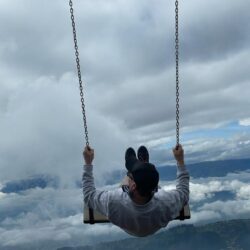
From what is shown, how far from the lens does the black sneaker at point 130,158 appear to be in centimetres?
647

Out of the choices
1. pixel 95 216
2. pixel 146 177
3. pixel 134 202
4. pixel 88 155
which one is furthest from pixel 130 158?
pixel 95 216

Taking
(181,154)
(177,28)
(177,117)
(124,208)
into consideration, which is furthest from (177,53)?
(124,208)

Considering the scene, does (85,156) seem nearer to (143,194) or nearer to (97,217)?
(143,194)

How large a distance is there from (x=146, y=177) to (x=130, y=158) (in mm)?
913

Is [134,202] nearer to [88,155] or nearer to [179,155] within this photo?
[88,155]

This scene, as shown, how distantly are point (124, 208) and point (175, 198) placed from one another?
76 cm

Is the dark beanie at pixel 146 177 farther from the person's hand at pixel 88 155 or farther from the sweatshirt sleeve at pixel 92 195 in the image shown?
the person's hand at pixel 88 155

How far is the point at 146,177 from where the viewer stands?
5781 millimetres

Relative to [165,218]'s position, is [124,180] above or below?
above

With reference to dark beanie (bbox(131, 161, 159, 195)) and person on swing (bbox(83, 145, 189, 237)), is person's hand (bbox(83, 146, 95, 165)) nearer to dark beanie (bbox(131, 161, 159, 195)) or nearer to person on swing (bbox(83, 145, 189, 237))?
person on swing (bbox(83, 145, 189, 237))

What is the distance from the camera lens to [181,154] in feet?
22.5

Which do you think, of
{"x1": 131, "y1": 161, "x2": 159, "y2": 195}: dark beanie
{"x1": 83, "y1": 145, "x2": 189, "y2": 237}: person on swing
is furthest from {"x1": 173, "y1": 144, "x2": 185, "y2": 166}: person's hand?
{"x1": 131, "y1": 161, "x2": 159, "y2": 195}: dark beanie

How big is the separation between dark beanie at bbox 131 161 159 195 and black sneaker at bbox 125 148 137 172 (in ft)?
1.76

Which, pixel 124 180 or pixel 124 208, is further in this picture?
pixel 124 180
